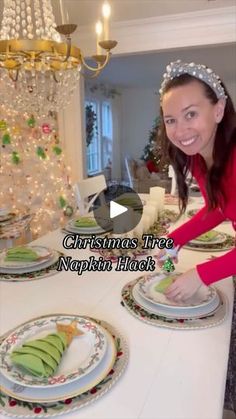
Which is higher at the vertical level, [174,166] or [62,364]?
[174,166]

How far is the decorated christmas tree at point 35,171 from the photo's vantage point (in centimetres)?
338

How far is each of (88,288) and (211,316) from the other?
0.39m

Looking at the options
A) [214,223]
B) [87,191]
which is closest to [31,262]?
[214,223]

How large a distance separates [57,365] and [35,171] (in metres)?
3.12


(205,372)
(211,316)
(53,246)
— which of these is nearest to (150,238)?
(53,246)

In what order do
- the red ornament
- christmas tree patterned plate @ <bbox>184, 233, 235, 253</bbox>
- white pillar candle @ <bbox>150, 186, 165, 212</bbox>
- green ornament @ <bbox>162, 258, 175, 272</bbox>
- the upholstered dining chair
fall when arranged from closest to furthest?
1. green ornament @ <bbox>162, 258, 175, 272</bbox>
2. christmas tree patterned plate @ <bbox>184, 233, 235, 253</bbox>
3. white pillar candle @ <bbox>150, 186, 165, 212</bbox>
4. the upholstered dining chair
5. the red ornament

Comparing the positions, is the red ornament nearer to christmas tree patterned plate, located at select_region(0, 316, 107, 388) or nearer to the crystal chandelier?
the crystal chandelier

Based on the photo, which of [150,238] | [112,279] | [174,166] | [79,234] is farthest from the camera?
[79,234]

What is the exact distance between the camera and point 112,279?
3.74 ft

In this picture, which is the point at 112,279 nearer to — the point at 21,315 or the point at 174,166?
the point at 21,315

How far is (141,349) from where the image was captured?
755mm

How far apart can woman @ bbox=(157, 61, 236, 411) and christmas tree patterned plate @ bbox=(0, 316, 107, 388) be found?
26 centimetres

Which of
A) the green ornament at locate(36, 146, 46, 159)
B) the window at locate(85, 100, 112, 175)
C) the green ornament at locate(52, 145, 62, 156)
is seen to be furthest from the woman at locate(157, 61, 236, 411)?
the window at locate(85, 100, 112, 175)

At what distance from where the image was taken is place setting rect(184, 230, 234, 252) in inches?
53.4
